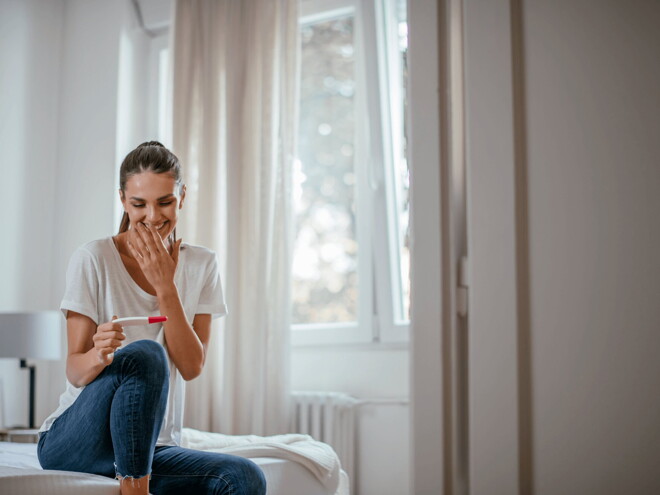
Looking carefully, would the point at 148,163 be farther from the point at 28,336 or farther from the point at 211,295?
the point at 28,336

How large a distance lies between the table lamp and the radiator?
41.5 inches

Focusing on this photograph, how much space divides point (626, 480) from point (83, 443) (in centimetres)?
102

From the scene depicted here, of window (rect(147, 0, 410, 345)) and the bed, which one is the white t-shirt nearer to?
the bed

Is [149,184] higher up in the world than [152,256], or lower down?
higher up

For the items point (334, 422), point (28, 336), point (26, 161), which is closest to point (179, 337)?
point (334, 422)

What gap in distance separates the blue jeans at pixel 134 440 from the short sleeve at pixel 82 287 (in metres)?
0.20

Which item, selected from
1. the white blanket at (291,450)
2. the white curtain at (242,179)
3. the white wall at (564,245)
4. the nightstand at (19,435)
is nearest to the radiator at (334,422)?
the white curtain at (242,179)

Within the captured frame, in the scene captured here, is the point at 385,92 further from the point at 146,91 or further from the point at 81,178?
the point at 81,178

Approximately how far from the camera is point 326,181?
3344 mm

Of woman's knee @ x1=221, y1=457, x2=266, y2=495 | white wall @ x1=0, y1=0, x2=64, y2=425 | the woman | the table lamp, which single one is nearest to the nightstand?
the table lamp

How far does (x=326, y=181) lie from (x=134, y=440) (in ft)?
6.92

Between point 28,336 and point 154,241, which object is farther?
point 28,336

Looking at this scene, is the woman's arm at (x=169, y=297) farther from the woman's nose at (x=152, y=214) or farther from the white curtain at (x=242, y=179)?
→ the white curtain at (x=242, y=179)

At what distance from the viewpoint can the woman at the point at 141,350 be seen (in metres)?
1.40
